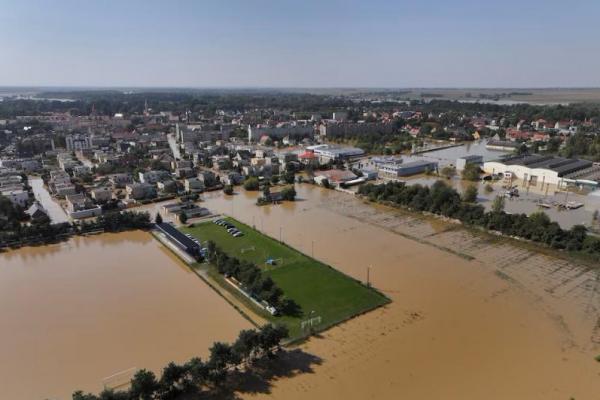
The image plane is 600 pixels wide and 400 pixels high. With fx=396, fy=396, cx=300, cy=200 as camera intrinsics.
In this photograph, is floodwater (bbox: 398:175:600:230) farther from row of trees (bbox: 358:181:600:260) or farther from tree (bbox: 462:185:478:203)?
row of trees (bbox: 358:181:600:260)

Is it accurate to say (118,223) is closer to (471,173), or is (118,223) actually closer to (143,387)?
(143,387)

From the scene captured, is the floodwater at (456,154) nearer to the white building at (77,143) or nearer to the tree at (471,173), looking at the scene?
the tree at (471,173)

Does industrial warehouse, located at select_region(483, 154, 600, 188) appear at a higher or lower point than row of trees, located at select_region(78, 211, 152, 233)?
higher

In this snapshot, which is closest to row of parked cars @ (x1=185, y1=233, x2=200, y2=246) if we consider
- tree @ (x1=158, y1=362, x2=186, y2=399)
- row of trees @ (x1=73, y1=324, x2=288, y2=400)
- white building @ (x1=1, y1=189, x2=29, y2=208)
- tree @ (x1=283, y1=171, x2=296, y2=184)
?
row of trees @ (x1=73, y1=324, x2=288, y2=400)

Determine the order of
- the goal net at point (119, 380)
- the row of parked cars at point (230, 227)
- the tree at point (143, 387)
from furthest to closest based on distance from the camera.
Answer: the row of parked cars at point (230, 227) < the goal net at point (119, 380) < the tree at point (143, 387)

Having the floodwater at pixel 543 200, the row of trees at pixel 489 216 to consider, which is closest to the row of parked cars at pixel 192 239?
the row of trees at pixel 489 216

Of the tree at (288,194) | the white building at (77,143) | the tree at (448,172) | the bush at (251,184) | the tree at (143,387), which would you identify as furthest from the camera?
the white building at (77,143)
